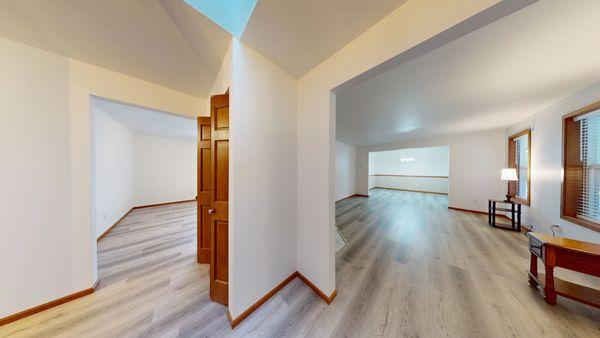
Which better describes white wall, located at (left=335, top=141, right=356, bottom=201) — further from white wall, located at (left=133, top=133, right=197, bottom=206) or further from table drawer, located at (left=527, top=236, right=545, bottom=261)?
white wall, located at (left=133, top=133, right=197, bottom=206)

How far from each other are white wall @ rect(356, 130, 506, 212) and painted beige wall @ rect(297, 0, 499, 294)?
18.0ft

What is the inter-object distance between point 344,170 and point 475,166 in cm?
374

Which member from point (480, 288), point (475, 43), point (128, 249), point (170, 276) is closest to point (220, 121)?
point (170, 276)

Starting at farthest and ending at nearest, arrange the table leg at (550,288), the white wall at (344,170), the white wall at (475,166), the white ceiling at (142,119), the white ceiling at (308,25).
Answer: the white wall at (344,170), the white wall at (475,166), the white ceiling at (142,119), the table leg at (550,288), the white ceiling at (308,25)

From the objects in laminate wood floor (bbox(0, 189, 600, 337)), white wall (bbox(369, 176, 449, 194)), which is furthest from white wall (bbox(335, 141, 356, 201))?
laminate wood floor (bbox(0, 189, 600, 337))

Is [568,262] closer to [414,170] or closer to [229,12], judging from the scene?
[229,12]

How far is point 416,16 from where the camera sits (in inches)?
40.1

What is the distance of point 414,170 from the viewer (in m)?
8.83

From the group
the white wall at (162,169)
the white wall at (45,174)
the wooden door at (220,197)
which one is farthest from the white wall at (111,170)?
the wooden door at (220,197)

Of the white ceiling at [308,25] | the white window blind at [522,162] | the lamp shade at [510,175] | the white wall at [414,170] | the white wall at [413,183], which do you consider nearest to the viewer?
the white ceiling at [308,25]

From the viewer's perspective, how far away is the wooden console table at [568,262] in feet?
4.53

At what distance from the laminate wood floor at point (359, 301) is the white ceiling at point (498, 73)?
237 centimetres

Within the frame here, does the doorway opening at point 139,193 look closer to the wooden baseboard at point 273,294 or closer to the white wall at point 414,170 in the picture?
the wooden baseboard at point 273,294

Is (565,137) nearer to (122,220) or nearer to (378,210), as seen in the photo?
(378,210)
